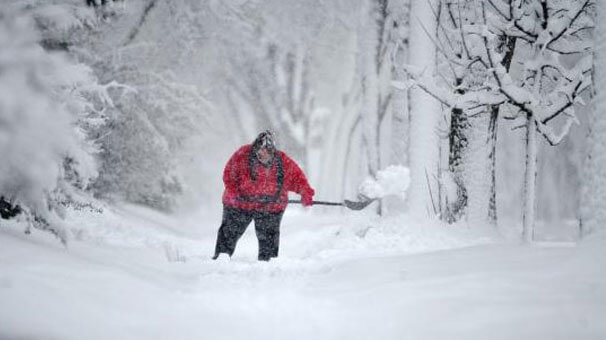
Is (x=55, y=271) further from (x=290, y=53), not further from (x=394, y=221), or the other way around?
(x=290, y=53)

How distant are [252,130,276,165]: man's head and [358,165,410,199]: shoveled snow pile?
10.8ft

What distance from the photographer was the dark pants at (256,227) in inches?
252

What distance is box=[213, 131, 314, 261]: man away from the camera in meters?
6.37

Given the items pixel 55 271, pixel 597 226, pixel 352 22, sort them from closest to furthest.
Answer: pixel 55 271, pixel 597 226, pixel 352 22

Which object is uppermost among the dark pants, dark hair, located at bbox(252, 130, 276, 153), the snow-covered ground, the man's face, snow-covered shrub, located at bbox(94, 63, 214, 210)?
snow-covered shrub, located at bbox(94, 63, 214, 210)

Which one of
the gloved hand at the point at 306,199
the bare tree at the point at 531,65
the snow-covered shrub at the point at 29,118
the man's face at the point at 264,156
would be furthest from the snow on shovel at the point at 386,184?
the snow-covered shrub at the point at 29,118

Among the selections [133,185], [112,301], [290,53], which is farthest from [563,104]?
[290,53]

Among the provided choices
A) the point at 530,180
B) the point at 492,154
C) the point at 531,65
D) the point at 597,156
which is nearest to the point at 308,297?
the point at 597,156

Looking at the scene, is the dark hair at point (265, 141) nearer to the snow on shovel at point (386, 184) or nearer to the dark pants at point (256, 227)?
the dark pants at point (256, 227)

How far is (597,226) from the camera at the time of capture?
514 centimetres

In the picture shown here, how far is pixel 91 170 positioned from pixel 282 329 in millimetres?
2153

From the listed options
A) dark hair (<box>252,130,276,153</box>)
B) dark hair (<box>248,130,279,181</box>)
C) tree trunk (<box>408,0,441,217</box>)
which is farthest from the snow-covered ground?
tree trunk (<box>408,0,441,217</box>)

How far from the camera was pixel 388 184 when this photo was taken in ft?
32.6

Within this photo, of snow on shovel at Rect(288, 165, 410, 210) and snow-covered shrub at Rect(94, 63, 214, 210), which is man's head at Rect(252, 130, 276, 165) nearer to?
snow on shovel at Rect(288, 165, 410, 210)
